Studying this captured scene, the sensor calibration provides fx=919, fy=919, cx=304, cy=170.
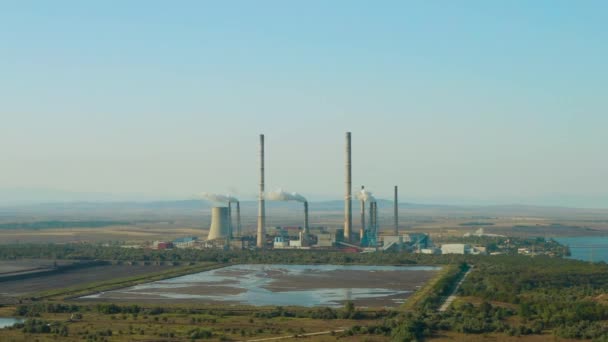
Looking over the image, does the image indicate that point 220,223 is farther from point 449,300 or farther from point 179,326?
point 179,326

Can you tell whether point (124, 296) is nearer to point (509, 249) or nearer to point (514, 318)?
point (514, 318)

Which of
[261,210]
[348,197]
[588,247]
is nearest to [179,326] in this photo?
[261,210]

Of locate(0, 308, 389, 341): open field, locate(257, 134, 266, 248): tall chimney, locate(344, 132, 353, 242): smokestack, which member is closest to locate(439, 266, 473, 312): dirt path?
locate(0, 308, 389, 341): open field

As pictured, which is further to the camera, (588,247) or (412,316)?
(588,247)

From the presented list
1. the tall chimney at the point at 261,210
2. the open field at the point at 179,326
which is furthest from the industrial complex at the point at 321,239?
the open field at the point at 179,326

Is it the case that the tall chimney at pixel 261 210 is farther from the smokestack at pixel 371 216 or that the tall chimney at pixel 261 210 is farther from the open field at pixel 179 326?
the open field at pixel 179 326

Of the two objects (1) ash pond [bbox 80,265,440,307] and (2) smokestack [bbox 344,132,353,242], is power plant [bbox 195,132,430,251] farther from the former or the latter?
(1) ash pond [bbox 80,265,440,307]
